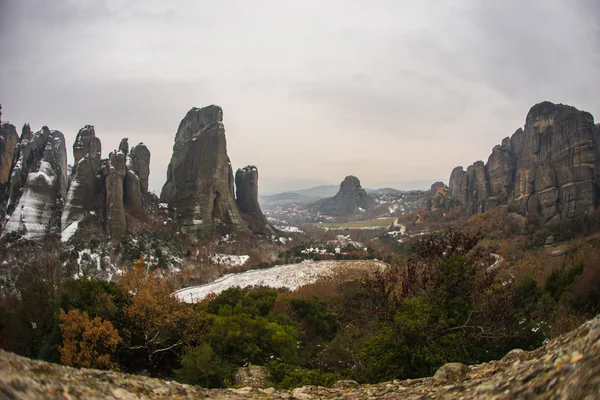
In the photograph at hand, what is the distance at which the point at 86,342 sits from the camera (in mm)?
12422

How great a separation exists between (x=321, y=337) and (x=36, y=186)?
165 ft

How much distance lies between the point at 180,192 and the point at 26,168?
92.7ft

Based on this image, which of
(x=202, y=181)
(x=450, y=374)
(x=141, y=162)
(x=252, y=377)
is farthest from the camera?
(x=202, y=181)

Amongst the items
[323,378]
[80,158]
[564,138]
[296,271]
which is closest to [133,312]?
[323,378]

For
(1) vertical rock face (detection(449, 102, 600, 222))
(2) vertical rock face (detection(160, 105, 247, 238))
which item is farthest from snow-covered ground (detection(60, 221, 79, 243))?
(1) vertical rock face (detection(449, 102, 600, 222))

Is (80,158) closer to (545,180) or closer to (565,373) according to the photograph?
(565,373)

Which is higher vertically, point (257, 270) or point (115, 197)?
point (115, 197)

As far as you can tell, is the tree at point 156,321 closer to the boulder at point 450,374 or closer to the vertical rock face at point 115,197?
the boulder at point 450,374

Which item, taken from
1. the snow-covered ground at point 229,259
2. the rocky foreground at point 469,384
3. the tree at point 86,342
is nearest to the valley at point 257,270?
the tree at point 86,342

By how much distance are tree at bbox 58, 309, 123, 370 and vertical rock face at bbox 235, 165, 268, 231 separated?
3095 inches

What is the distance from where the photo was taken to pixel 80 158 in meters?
51.4

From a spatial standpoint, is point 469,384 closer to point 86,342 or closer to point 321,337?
point 86,342

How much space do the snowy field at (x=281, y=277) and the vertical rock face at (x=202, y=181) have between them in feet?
74.3

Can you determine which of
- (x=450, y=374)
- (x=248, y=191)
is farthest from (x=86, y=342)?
(x=248, y=191)
